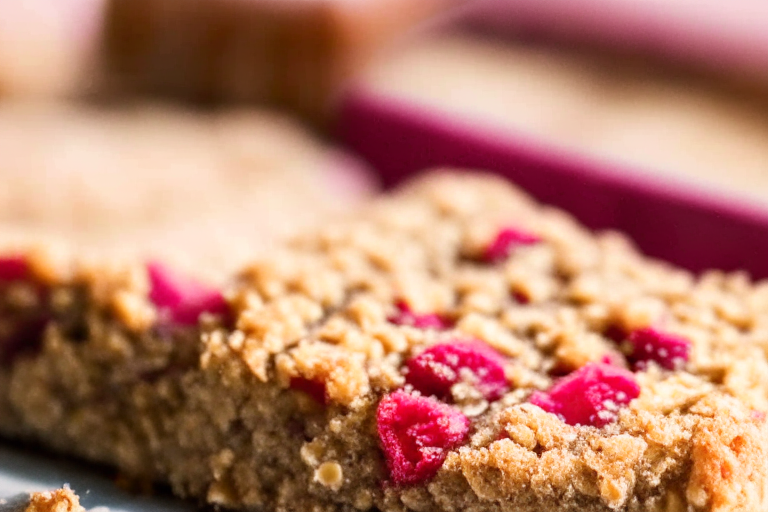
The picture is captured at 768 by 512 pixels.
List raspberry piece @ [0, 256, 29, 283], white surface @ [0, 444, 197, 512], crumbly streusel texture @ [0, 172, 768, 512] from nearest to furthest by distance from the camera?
crumbly streusel texture @ [0, 172, 768, 512] → white surface @ [0, 444, 197, 512] → raspberry piece @ [0, 256, 29, 283]

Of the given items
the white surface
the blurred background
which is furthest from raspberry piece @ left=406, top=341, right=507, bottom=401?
the blurred background

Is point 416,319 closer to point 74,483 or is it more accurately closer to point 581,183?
point 74,483

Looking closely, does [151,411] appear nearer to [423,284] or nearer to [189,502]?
[189,502]

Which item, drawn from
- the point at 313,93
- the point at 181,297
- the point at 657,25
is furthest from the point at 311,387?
the point at 657,25

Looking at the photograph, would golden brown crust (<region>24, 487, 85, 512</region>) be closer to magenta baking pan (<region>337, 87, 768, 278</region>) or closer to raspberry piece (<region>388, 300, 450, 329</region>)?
raspberry piece (<region>388, 300, 450, 329</region>)

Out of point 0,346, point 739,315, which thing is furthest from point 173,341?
point 739,315
